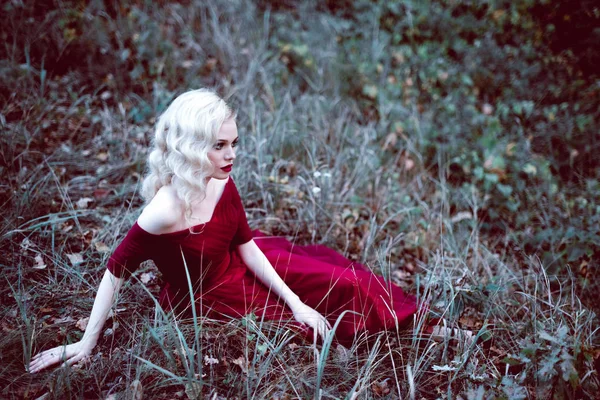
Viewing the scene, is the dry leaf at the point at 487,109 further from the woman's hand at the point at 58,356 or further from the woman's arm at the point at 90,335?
the woman's hand at the point at 58,356

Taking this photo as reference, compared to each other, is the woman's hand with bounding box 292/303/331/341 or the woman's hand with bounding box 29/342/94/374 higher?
the woman's hand with bounding box 292/303/331/341

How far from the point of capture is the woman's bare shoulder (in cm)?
186

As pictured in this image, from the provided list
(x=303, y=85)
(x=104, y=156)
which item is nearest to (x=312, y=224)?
(x=104, y=156)

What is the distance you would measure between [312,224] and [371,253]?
47 cm

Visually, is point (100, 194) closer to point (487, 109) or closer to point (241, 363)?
point (241, 363)

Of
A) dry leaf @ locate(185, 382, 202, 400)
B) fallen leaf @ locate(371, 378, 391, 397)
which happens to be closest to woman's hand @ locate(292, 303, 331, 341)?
fallen leaf @ locate(371, 378, 391, 397)

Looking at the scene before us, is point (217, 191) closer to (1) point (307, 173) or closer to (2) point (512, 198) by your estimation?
(1) point (307, 173)

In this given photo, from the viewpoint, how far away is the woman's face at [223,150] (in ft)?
6.22

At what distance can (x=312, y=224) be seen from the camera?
10.6ft

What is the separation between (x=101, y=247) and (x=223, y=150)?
4.06 feet

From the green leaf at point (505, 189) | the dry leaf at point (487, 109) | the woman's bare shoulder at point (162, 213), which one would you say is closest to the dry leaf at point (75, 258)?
the woman's bare shoulder at point (162, 213)

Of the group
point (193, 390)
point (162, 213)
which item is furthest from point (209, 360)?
point (162, 213)

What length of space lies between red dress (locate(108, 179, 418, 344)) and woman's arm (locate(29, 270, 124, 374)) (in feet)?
0.22

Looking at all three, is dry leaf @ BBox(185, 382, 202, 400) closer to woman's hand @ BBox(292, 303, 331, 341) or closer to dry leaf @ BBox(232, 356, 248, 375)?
dry leaf @ BBox(232, 356, 248, 375)
